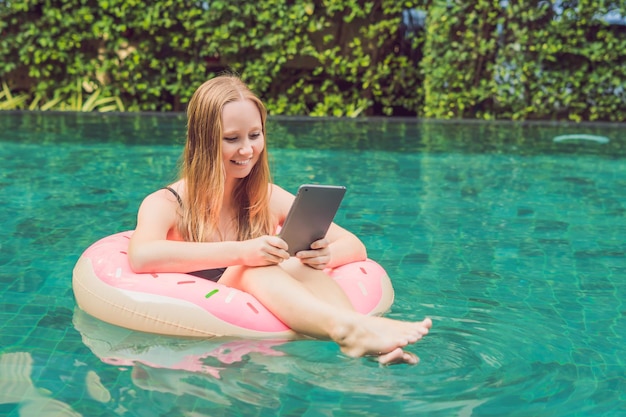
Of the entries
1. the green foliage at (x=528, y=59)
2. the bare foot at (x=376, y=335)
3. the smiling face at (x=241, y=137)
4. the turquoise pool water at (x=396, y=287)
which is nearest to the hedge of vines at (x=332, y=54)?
the green foliage at (x=528, y=59)

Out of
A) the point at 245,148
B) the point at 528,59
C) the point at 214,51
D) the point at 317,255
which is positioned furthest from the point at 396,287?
the point at 214,51

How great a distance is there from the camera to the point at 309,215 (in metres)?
3.30

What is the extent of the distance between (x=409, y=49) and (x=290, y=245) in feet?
26.3

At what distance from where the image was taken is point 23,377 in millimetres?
2996

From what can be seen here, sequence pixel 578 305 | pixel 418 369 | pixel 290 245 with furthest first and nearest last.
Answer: pixel 578 305 → pixel 290 245 → pixel 418 369

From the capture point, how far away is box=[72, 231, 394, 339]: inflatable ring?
3.26 meters

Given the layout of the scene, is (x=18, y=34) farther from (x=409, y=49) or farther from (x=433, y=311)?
(x=433, y=311)

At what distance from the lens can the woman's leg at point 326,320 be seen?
296 cm

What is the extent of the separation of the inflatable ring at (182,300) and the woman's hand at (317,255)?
0.17 metres

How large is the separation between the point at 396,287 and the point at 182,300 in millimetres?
1186

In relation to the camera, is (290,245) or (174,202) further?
(174,202)

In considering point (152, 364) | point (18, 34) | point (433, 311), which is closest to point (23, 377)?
point (152, 364)

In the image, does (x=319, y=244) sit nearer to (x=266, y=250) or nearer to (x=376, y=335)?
(x=266, y=250)

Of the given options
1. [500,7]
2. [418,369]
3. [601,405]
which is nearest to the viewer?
[601,405]
